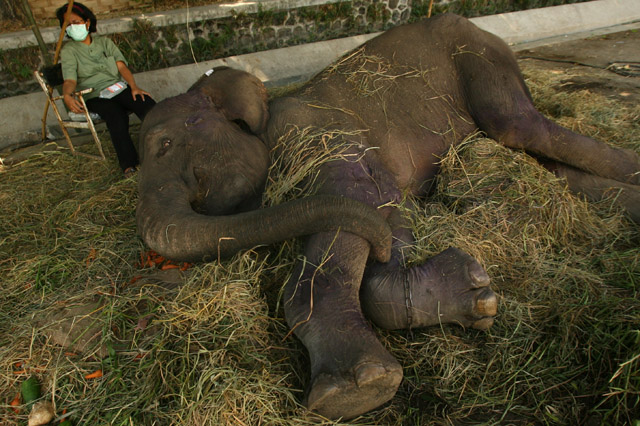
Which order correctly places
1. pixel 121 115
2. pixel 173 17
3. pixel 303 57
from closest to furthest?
pixel 121 115, pixel 173 17, pixel 303 57

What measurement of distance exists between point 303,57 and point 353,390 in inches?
258

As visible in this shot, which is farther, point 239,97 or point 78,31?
point 78,31

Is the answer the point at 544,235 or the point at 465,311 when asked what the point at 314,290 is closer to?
the point at 465,311

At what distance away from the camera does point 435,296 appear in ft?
8.67

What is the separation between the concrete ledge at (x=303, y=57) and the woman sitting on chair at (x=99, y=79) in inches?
35.8

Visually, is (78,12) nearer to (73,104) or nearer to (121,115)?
(73,104)

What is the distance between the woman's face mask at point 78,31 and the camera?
5277mm

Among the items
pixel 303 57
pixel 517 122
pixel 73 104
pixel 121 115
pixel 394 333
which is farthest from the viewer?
pixel 303 57

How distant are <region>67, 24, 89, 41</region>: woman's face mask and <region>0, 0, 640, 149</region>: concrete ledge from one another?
1.20m

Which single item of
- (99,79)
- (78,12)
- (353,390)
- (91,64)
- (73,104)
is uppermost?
(78,12)

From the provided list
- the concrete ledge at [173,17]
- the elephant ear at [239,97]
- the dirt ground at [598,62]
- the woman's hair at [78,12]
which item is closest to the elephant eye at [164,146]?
the elephant ear at [239,97]

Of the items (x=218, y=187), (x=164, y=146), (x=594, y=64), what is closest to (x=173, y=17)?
(x=164, y=146)

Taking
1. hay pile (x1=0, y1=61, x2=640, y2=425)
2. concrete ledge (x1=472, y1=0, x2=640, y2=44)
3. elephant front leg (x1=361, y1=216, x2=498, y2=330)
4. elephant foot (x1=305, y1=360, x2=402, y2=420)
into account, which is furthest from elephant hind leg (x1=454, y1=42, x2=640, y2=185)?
concrete ledge (x1=472, y1=0, x2=640, y2=44)

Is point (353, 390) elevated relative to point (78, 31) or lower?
lower
